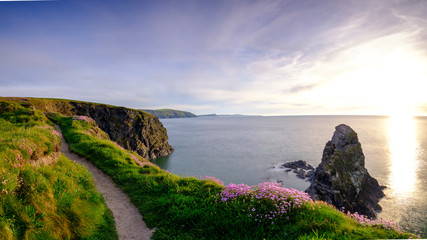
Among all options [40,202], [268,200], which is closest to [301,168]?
[268,200]

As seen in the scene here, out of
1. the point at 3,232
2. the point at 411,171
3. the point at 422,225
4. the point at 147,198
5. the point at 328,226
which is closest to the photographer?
the point at 3,232

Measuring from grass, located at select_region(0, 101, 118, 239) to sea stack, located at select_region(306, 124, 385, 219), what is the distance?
34.9 metres

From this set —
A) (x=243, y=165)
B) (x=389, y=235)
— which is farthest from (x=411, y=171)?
(x=389, y=235)

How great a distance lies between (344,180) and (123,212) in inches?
1538

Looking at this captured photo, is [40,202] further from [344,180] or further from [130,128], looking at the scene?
[130,128]

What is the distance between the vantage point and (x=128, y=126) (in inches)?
3041

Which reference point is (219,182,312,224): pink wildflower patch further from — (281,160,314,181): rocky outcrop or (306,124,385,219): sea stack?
(281,160,314,181): rocky outcrop

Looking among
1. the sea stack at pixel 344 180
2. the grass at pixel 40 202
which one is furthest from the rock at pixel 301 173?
the grass at pixel 40 202

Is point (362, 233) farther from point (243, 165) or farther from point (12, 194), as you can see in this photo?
point (243, 165)

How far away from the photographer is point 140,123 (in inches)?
3214

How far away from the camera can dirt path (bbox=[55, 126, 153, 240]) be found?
6.97 meters

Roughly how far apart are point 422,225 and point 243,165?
41.7 m

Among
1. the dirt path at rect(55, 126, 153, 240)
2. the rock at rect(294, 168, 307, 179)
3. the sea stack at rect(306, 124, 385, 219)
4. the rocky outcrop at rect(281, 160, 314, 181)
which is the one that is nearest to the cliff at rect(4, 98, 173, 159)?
the rocky outcrop at rect(281, 160, 314, 181)

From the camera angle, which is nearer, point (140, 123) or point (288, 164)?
point (288, 164)
